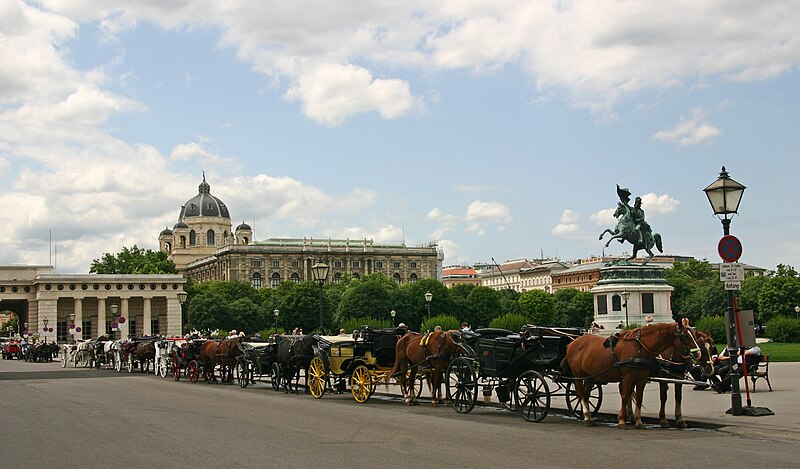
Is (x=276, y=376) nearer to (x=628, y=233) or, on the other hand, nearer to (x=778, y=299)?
(x=628, y=233)

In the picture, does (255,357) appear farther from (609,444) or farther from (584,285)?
(584,285)

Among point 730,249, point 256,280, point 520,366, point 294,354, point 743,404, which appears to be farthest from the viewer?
point 256,280

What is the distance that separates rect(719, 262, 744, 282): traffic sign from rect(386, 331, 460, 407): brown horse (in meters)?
5.41

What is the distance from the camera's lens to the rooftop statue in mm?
53938

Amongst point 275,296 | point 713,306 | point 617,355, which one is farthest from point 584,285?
point 617,355

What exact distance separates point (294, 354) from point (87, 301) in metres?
96.3

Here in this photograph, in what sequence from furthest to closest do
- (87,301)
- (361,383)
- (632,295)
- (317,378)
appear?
(87,301), (632,295), (317,378), (361,383)

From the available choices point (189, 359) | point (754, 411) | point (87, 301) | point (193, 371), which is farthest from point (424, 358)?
point (87, 301)

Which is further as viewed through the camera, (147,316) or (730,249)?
(147,316)

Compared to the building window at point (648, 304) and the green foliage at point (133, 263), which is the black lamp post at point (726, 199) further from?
the green foliage at point (133, 263)

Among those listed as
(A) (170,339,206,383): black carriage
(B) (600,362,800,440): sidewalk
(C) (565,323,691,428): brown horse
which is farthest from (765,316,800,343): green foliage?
(C) (565,323,691,428): brown horse

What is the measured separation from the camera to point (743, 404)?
58.8 feet

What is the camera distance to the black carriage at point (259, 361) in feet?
87.7

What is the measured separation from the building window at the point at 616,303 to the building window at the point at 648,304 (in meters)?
1.31
